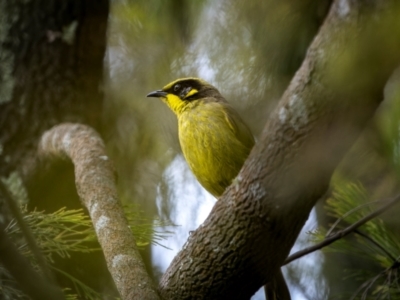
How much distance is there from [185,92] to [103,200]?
4.48 ft

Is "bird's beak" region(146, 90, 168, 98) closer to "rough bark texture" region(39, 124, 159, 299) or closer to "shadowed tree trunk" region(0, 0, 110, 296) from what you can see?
"shadowed tree trunk" region(0, 0, 110, 296)

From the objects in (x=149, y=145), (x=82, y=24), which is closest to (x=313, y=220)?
(x=149, y=145)

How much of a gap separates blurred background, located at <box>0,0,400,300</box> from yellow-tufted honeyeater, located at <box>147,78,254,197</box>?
0.36 metres

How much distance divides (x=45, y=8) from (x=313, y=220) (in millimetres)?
2570

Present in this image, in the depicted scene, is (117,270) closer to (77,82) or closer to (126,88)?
(77,82)

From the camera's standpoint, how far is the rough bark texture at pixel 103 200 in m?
2.73

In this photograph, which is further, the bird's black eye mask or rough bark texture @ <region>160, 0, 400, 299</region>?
the bird's black eye mask

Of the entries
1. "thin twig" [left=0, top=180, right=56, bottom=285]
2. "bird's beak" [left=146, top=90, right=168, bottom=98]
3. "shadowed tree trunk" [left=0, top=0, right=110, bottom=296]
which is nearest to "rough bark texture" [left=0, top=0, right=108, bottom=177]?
"shadowed tree trunk" [left=0, top=0, right=110, bottom=296]

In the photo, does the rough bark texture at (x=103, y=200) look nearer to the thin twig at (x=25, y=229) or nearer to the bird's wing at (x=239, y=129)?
the thin twig at (x=25, y=229)

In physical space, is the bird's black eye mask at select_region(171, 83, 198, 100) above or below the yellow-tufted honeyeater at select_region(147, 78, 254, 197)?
above

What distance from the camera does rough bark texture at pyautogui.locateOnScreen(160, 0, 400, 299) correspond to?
1765mm

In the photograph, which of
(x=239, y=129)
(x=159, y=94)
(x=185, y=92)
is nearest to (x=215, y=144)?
(x=239, y=129)

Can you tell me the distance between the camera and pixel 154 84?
491cm

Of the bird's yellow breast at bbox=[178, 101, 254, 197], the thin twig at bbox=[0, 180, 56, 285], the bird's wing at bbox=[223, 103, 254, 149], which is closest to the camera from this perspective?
the thin twig at bbox=[0, 180, 56, 285]
